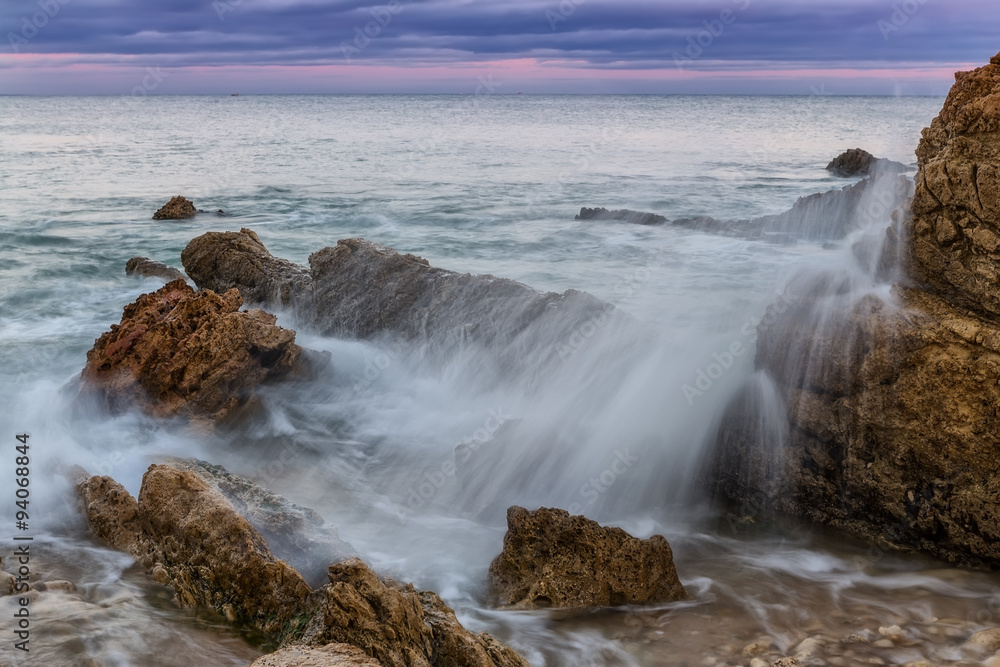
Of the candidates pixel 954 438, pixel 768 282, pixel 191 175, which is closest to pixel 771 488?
pixel 954 438

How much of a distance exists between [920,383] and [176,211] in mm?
18765

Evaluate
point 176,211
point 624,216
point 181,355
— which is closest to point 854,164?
point 624,216

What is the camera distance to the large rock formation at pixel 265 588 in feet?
10.9

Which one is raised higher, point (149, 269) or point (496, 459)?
point (149, 269)

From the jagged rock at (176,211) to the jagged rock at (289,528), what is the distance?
1591cm

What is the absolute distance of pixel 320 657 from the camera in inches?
120

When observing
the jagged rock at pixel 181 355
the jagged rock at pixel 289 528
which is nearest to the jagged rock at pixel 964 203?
the jagged rock at pixel 289 528

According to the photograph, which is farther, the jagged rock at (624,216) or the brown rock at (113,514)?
the jagged rock at (624,216)

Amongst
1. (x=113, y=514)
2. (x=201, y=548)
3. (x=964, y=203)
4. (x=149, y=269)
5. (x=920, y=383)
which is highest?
(x=964, y=203)

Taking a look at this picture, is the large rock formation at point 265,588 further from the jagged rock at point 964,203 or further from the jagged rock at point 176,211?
the jagged rock at point 176,211

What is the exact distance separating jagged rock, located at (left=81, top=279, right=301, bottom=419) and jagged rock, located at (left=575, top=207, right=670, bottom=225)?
38.5ft

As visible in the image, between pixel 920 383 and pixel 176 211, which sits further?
pixel 176 211

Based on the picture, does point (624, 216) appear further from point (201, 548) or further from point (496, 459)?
point (201, 548)

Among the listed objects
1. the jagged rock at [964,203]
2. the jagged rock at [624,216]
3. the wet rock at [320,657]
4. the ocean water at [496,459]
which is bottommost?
the ocean water at [496,459]
